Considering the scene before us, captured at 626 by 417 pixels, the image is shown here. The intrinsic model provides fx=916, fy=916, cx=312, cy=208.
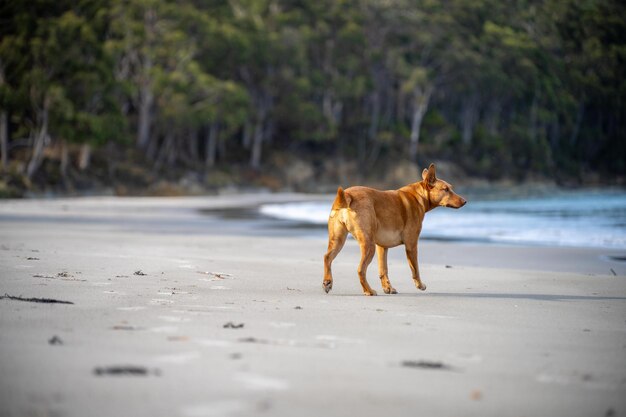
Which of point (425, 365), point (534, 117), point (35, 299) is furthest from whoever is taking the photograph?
point (534, 117)

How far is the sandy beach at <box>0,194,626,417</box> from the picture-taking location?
4.12m

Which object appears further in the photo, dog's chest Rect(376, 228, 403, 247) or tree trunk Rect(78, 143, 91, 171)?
tree trunk Rect(78, 143, 91, 171)

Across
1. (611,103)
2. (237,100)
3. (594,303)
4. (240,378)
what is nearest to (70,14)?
(237,100)

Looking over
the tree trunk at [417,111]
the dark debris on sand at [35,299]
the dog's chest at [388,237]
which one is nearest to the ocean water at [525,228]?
the dog's chest at [388,237]

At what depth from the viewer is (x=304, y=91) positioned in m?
56.9

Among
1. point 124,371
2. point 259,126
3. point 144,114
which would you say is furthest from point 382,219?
point 259,126

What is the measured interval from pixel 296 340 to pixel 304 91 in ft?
171

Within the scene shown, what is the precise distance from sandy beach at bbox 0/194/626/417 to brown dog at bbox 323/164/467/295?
0.36 metres

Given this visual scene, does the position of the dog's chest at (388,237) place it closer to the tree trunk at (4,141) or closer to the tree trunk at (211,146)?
the tree trunk at (4,141)

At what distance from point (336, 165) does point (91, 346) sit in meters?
57.1

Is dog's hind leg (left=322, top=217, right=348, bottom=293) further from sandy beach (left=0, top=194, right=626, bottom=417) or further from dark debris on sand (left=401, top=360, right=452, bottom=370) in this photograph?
dark debris on sand (left=401, top=360, right=452, bottom=370)

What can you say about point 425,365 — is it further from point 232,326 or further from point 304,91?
point 304,91

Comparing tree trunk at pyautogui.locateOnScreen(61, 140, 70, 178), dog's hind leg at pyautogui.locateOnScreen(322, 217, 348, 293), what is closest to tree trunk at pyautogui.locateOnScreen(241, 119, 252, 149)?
tree trunk at pyautogui.locateOnScreen(61, 140, 70, 178)

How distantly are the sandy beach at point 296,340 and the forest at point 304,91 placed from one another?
28.4 metres
